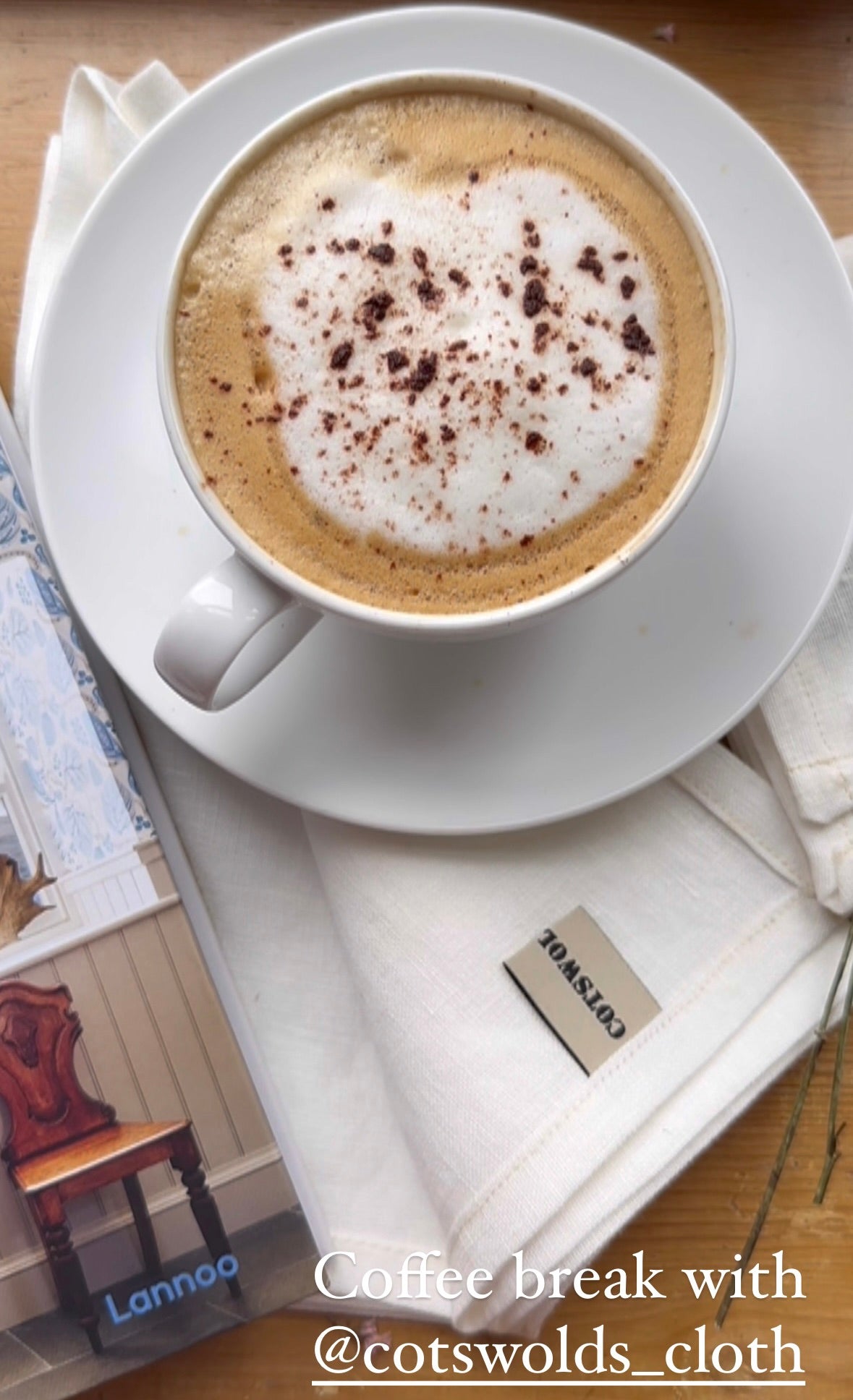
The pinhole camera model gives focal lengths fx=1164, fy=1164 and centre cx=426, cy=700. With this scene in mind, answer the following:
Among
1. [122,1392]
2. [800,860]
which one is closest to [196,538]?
[800,860]

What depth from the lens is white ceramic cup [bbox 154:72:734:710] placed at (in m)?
0.68

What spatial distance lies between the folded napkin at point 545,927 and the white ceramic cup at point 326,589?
239 millimetres

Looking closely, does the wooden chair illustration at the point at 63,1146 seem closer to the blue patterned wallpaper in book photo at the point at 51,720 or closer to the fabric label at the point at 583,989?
the blue patterned wallpaper in book photo at the point at 51,720

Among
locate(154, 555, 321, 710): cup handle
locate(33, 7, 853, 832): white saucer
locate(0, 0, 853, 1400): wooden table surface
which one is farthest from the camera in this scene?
locate(0, 0, 853, 1400): wooden table surface

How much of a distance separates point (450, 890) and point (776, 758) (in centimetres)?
28

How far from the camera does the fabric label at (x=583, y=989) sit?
89 centimetres

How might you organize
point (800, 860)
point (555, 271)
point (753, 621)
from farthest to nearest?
point (800, 860), point (753, 621), point (555, 271)

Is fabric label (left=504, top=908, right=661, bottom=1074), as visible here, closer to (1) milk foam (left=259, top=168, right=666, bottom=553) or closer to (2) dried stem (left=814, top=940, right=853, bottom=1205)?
(2) dried stem (left=814, top=940, right=853, bottom=1205)

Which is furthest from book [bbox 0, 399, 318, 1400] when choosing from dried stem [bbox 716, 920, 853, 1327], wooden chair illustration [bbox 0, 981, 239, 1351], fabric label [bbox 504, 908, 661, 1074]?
dried stem [bbox 716, 920, 853, 1327]

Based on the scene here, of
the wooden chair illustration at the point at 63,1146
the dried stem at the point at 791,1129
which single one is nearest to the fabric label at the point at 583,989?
the dried stem at the point at 791,1129

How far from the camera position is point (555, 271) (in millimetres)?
696

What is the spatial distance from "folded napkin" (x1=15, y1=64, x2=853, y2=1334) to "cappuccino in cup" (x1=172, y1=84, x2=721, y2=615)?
0.26m

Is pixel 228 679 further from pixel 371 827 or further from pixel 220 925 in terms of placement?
pixel 220 925

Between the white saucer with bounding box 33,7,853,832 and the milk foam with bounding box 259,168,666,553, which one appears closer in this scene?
the milk foam with bounding box 259,168,666,553
